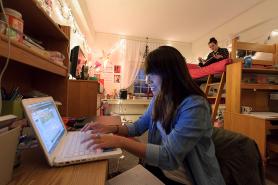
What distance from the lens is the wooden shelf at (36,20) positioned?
802 millimetres

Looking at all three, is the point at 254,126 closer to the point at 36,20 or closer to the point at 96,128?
the point at 96,128

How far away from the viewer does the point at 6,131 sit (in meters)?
0.45

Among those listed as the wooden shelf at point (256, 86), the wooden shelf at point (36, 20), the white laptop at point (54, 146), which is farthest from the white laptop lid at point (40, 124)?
the wooden shelf at point (256, 86)

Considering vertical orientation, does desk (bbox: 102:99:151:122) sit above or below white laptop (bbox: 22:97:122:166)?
below

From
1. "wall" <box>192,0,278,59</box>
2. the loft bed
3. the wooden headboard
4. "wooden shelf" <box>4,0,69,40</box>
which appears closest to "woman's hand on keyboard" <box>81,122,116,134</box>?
"wooden shelf" <box>4,0,69,40</box>

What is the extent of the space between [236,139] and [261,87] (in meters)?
1.82

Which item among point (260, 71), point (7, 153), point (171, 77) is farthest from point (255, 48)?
point (7, 153)

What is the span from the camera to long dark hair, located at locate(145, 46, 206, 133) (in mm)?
814

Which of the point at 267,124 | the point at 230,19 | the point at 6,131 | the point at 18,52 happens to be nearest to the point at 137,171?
the point at 6,131

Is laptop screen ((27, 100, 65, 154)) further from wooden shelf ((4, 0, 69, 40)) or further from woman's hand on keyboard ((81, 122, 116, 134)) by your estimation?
wooden shelf ((4, 0, 69, 40))

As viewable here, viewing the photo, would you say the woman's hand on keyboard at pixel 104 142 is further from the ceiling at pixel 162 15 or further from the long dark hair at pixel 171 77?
the ceiling at pixel 162 15

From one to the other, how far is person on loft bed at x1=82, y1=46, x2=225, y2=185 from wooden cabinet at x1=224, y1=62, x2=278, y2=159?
4.86 ft

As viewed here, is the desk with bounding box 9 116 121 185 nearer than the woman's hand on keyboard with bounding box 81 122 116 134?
Yes

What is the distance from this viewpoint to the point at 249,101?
8.21ft
